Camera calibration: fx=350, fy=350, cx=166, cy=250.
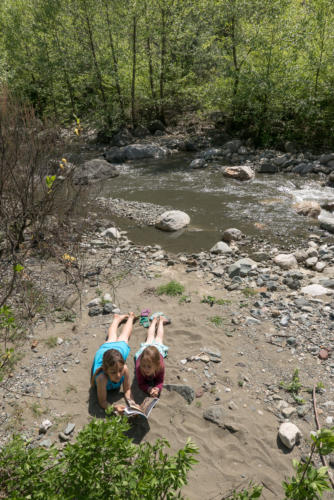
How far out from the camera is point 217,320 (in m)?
5.22

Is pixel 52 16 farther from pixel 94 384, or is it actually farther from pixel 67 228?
pixel 94 384

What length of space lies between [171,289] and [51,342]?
2124 mm

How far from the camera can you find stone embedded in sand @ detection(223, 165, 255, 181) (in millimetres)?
12109

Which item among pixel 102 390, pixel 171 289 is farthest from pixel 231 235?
pixel 102 390

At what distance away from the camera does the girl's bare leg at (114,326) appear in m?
4.73

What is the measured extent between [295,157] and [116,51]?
32.2ft

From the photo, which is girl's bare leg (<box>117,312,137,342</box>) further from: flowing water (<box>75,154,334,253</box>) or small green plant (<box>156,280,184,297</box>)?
flowing water (<box>75,154,334,253</box>)

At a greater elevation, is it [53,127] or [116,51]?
[116,51]

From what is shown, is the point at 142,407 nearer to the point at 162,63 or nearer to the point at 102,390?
the point at 102,390

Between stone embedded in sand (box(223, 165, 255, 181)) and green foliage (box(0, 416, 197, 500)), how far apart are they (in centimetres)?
1107

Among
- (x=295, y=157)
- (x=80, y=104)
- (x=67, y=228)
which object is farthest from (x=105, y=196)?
(x=80, y=104)

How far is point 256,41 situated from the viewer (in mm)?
13789

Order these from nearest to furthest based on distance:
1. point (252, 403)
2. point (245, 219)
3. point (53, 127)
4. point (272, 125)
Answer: point (252, 403), point (53, 127), point (245, 219), point (272, 125)

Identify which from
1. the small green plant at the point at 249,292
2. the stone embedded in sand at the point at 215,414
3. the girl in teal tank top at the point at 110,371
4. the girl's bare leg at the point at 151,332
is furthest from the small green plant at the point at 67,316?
the small green plant at the point at 249,292
